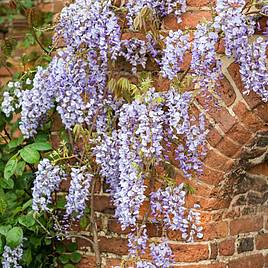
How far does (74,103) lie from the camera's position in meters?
2.70

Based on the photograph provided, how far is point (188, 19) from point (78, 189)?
776 millimetres

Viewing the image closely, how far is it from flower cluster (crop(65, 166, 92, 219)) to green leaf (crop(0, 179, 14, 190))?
1.37ft

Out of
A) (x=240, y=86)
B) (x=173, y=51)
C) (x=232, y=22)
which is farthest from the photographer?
(x=240, y=86)

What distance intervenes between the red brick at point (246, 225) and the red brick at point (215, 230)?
0.19ft

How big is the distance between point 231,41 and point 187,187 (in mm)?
580

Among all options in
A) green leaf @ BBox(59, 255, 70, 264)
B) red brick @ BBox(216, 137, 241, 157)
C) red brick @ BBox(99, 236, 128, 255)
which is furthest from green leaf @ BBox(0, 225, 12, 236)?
red brick @ BBox(216, 137, 241, 157)

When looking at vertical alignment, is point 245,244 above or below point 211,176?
below

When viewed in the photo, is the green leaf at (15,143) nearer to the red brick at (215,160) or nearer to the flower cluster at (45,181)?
the flower cluster at (45,181)

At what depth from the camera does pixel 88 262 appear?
306cm

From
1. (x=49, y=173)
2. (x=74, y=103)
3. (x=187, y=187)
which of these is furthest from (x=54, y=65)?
(x=187, y=187)

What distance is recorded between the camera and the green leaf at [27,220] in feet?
9.37

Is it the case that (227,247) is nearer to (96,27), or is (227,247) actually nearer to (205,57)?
(205,57)

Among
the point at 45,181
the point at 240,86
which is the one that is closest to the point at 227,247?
the point at 240,86

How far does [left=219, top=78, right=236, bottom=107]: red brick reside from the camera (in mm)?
2695
